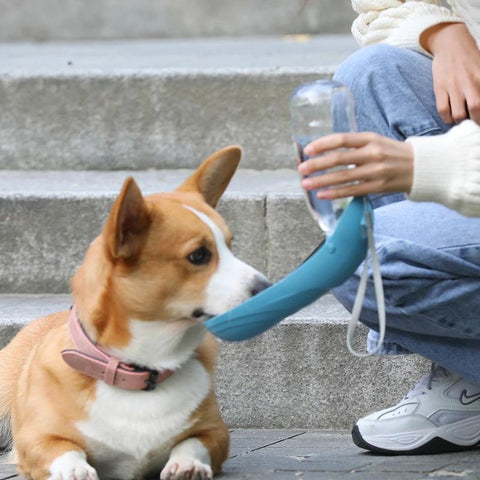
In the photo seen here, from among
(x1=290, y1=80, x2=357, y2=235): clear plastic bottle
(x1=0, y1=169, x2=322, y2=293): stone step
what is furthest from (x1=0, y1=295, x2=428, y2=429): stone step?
(x1=290, y1=80, x2=357, y2=235): clear plastic bottle

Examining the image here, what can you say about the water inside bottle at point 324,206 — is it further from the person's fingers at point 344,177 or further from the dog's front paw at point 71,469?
the dog's front paw at point 71,469

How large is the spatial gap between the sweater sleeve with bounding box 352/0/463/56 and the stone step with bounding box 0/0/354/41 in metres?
4.29

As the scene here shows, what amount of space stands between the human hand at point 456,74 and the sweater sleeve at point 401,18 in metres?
0.07

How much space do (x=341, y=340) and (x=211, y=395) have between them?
0.64 meters

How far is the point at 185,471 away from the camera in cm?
234

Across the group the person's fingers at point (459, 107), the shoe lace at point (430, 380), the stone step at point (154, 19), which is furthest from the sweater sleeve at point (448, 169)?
the stone step at point (154, 19)

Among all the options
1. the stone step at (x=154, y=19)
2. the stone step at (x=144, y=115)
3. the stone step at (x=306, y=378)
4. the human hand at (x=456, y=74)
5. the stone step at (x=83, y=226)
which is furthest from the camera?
the stone step at (x=154, y=19)

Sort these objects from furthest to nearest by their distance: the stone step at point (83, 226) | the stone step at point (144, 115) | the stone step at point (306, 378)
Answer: the stone step at point (144, 115)
the stone step at point (83, 226)
the stone step at point (306, 378)

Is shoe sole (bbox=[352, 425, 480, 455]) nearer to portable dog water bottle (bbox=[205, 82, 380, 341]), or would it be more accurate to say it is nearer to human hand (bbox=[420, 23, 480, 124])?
portable dog water bottle (bbox=[205, 82, 380, 341])

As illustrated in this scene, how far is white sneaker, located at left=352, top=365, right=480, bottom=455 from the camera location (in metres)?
2.66

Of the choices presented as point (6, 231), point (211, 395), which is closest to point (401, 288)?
point (211, 395)

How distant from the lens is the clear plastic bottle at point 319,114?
2.05m

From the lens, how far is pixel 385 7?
2.79 m

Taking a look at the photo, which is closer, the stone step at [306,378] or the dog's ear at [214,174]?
the dog's ear at [214,174]
